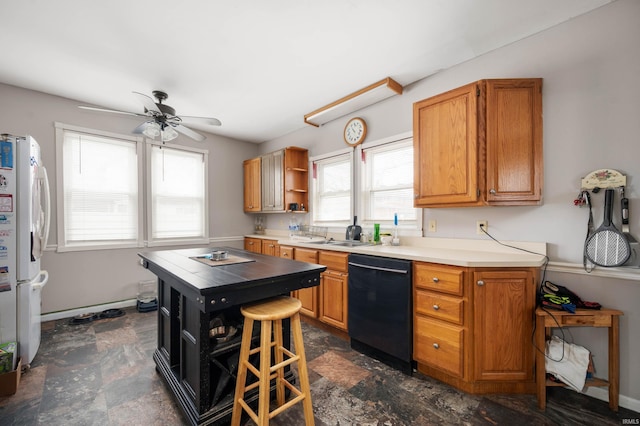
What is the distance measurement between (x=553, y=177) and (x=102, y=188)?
16.1 feet

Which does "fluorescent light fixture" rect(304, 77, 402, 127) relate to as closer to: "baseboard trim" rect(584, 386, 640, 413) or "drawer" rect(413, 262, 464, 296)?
"drawer" rect(413, 262, 464, 296)

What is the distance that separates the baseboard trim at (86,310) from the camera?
3.13 meters

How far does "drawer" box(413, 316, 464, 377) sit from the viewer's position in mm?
1891

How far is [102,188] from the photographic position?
348cm

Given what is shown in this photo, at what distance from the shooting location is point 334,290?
275 cm

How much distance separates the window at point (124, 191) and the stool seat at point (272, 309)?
3.13 meters

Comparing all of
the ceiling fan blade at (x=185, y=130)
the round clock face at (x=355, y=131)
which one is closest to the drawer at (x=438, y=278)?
the round clock face at (x=355, y=131)

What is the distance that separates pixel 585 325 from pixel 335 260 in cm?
188

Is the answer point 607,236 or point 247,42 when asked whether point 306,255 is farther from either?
point 607,236

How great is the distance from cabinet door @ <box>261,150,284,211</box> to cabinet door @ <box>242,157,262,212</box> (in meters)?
0.16

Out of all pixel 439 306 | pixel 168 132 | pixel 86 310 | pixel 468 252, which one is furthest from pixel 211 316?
pixel 86 310

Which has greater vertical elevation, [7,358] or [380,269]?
[380,269]

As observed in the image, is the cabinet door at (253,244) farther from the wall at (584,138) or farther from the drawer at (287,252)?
the wall at (584,138)

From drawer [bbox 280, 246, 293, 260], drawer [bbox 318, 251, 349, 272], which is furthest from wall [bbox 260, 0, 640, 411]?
drawer [bbox 280, 246, 293, 260]
